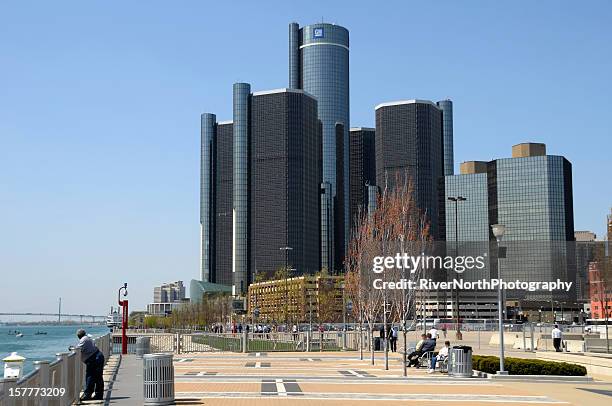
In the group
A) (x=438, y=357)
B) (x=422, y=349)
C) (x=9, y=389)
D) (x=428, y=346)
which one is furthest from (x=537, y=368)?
(x=9, y=389)

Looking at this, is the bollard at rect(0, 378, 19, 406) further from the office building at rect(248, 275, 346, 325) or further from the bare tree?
the office building at rect(248, 275, 346, 325)

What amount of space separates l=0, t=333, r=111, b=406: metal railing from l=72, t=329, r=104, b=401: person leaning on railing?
0.27m

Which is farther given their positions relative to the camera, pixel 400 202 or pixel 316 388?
pixel 400 202

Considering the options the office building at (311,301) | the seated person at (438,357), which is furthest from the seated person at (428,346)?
the office building at (311,301)

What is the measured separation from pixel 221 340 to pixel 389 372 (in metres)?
19.6

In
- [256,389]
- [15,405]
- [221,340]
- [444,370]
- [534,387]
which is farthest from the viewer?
[221,340]

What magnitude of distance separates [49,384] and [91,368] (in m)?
3.91

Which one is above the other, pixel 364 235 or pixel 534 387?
pixel 364 235

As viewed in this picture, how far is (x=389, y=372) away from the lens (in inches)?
1209

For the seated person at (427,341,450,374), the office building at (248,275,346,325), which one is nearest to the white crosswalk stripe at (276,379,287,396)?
the seated person at (427,341,450,374)

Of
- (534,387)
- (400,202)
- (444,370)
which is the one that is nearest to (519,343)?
(400,202)

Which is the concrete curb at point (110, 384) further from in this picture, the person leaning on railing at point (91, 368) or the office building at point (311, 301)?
the office building at point (311, 301)

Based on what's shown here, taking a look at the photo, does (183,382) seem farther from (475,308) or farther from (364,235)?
(475,308)

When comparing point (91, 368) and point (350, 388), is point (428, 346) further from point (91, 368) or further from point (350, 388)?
point (91, 368)
